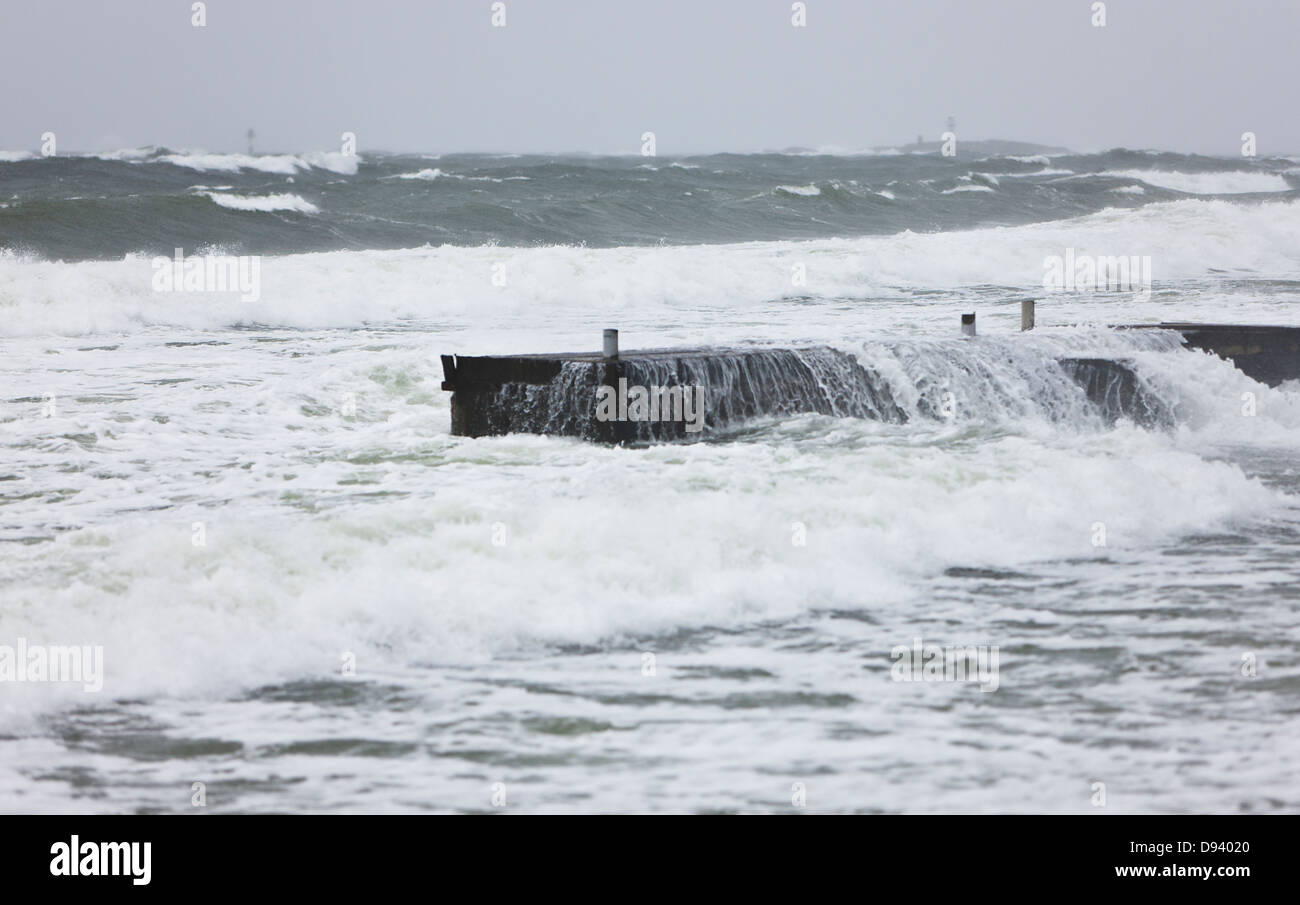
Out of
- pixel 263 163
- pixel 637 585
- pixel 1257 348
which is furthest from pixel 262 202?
pixel 637 585

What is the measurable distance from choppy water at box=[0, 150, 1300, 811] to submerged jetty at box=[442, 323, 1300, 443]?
18 centimetres

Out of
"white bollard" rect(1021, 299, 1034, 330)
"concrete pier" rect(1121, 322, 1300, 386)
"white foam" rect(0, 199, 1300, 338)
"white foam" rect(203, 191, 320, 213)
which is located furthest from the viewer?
"white foam" rect(203, 191, 320, 213)

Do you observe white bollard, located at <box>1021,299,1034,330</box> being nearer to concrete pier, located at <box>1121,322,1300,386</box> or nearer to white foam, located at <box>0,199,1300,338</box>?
concrete pier, located at <box>1121,322,1300,386</box>

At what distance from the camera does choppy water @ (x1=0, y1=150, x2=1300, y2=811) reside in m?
5.71

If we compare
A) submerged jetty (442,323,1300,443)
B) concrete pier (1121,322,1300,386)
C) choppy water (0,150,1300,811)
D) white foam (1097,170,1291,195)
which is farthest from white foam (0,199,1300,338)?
white foam (1097,170,1291,195)

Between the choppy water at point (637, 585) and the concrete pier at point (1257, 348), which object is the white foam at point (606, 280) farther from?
the concrete pier at point (1257, 348)

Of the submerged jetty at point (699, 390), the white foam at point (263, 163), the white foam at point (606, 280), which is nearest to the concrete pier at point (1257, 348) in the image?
the submerged jetty at point (699, 390)

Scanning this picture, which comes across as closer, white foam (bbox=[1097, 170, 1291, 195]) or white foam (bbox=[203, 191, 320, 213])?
white foam (bbox=[203, 191, 320, 213])

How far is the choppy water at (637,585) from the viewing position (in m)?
5.71

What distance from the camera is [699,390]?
12688 millimetres

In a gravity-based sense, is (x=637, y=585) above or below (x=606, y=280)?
below

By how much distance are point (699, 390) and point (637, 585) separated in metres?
4.67

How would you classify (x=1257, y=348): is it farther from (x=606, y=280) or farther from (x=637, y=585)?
(x=606, y=280)
